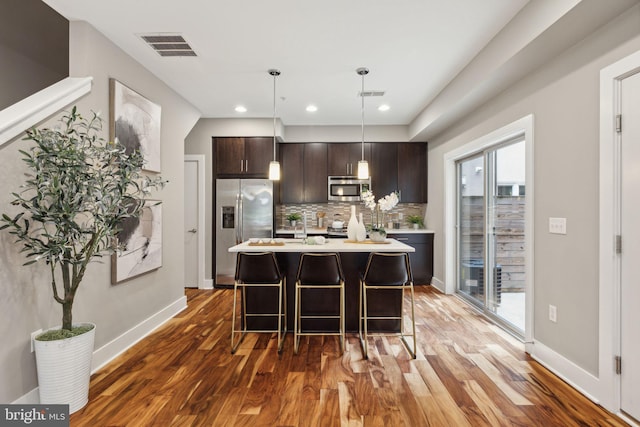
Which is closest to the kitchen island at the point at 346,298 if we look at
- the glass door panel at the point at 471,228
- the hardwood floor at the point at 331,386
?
the hardwood floor at the point at 331,386

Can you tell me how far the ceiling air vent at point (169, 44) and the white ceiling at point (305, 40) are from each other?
0.21ft

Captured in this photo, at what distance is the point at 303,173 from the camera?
234 inches

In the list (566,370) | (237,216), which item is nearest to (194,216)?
(237,216)

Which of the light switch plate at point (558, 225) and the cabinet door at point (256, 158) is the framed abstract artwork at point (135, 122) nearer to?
the cabinet door at point (256, 158)

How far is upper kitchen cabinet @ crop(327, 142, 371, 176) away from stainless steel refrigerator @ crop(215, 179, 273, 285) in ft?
4.37

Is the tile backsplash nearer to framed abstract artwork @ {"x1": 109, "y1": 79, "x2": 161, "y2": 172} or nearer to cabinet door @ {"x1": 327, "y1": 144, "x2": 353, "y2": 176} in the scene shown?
cabinet door @ {"x1": 327, "y1": 144, "x2": 353, "y2": 176}

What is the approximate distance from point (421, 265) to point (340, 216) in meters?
1.68

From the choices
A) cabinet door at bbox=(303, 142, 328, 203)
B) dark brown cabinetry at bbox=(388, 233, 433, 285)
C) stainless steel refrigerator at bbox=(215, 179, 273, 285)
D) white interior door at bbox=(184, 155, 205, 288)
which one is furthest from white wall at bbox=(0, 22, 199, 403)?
dark brown cabinetry at bbox=(388, 233, 433, 285)

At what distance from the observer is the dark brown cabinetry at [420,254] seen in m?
5.51

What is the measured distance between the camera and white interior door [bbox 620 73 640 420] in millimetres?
1932

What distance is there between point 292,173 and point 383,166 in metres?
1.63

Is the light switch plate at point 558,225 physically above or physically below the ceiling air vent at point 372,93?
below

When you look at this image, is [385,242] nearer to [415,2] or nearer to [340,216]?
[415,2]
